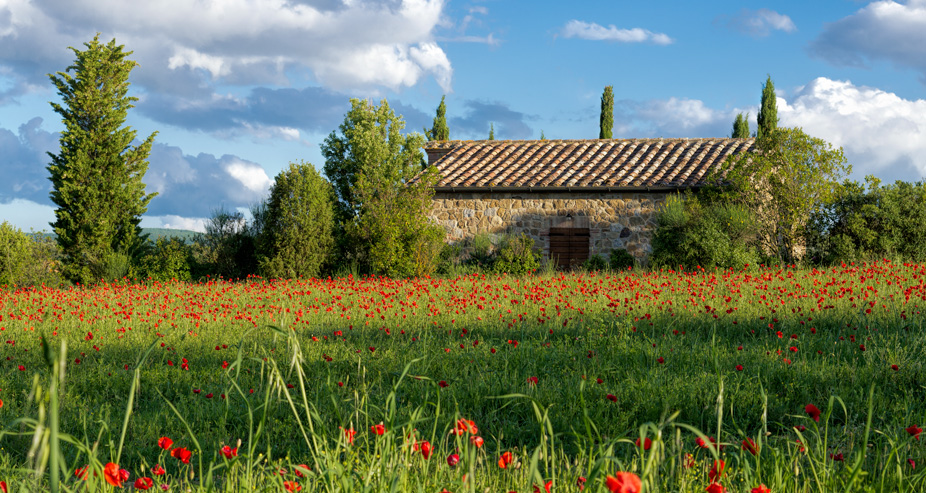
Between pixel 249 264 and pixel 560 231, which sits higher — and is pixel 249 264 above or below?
below

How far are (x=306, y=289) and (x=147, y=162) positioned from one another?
30.6 ft

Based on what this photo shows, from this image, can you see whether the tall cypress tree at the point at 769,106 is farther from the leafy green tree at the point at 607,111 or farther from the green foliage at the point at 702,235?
the green foliage at the point at 702,235

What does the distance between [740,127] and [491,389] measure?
91.7 ft

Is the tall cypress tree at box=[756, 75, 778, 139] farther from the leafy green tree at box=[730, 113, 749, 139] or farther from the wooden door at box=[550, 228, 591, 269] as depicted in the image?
the wooden door at box=[550, 228, 591, 269]

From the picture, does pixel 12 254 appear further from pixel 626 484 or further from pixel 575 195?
pixel 626 484

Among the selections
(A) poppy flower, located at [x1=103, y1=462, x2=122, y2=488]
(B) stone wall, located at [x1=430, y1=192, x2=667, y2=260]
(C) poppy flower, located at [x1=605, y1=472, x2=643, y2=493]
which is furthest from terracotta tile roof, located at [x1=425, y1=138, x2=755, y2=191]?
(C) poppy flower, located at [x1=605, y1=472, x2=643, y2=493]

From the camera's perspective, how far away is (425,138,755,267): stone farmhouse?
17.1 m

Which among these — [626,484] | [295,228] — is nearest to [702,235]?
[295,228]

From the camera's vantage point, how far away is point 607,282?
1247 centimetres

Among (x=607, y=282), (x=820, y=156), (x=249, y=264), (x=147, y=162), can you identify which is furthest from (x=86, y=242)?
(x=820, y=156)

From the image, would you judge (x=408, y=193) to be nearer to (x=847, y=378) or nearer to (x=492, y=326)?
(x=492, y=326)

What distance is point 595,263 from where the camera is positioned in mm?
17047

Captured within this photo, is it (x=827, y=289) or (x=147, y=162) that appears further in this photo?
(x=147, y=162)

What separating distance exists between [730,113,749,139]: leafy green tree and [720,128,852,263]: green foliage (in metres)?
13.9
